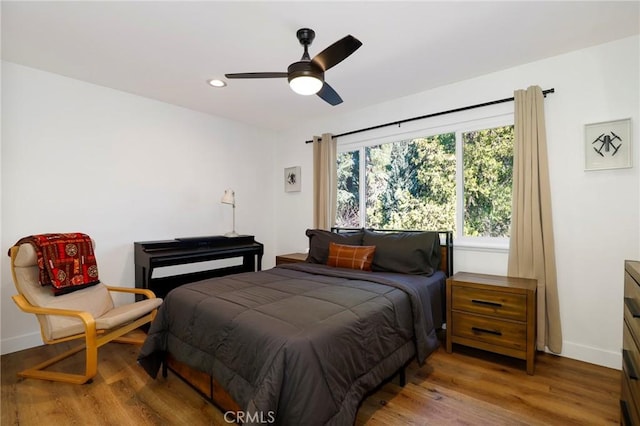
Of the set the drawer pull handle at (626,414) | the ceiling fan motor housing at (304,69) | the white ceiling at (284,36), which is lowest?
the drawer pull handle at (626,414)

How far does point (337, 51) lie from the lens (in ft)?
5.99

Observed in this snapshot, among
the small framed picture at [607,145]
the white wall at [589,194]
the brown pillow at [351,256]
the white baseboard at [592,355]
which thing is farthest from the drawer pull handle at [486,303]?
the small framed picture at [607,145]

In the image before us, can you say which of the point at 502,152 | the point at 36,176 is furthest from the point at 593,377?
the point at 36,176

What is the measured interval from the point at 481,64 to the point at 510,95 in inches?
16.1

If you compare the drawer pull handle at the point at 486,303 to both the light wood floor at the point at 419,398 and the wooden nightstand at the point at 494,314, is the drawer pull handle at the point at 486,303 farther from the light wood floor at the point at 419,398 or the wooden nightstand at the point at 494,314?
the light wood floor at the point at 419,398

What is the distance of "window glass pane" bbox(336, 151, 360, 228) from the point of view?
164 inches

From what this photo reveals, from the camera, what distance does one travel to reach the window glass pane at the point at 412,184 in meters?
3.36

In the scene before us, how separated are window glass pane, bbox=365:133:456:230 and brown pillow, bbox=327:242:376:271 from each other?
85cm

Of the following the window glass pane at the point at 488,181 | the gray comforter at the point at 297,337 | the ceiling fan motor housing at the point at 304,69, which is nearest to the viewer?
the gray comforter at the point at 297,337

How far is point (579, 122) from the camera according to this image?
2521 millimetres

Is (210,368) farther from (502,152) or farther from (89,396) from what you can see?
(502,152)

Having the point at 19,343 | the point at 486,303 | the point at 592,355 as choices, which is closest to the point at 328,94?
the point at 486,303

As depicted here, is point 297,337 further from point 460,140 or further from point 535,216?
point 460,140

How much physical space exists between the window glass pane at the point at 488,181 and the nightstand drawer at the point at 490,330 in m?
0.94
